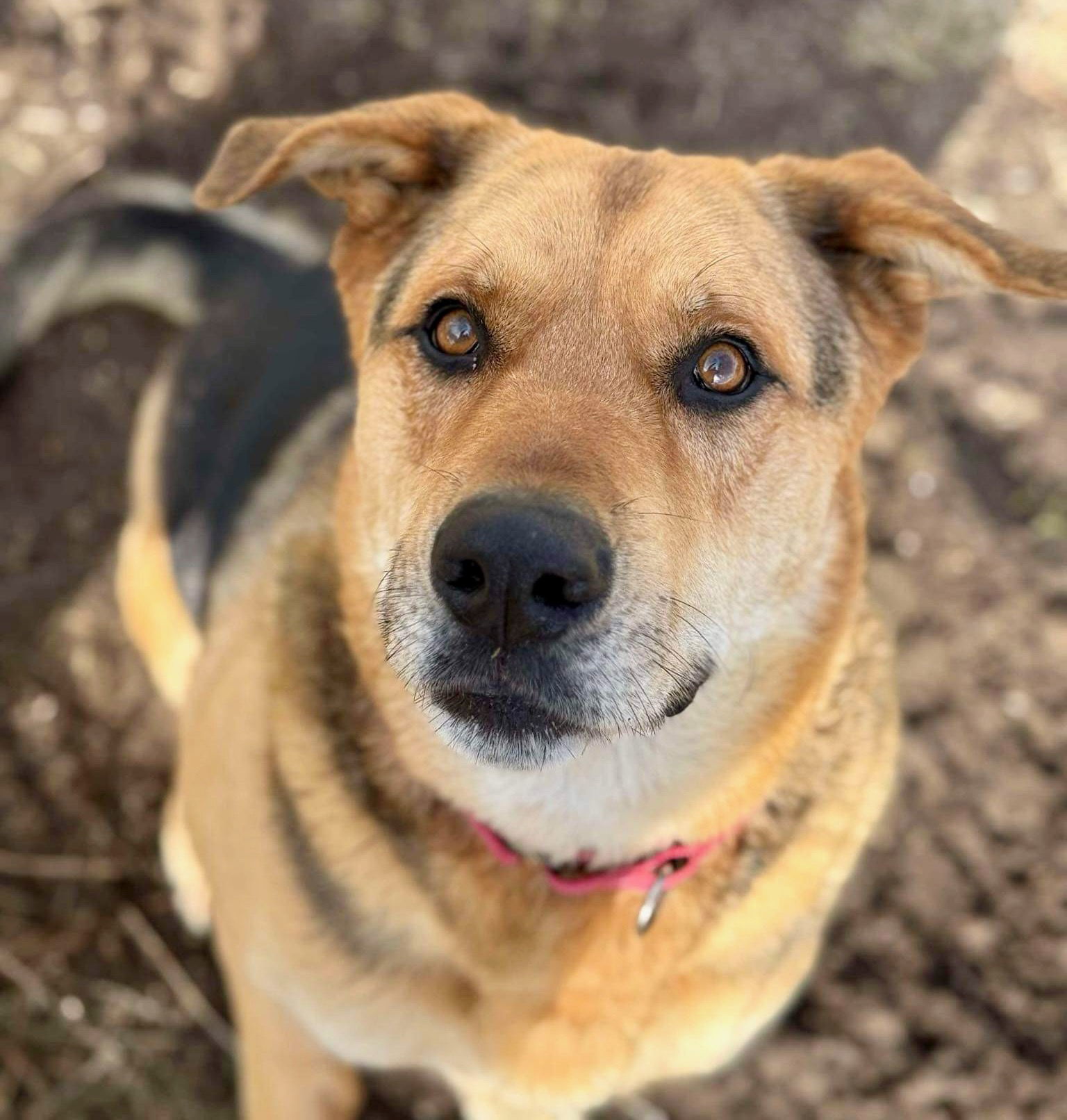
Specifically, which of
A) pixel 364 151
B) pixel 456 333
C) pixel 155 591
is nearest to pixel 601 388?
pixel 456 333

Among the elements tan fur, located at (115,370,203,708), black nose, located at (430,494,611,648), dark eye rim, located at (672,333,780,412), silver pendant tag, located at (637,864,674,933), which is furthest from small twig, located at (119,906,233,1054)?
dark eye rim, located at (672,333,780,412)

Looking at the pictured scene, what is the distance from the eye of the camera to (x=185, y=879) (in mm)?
3996

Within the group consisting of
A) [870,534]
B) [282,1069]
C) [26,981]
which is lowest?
[26,981]

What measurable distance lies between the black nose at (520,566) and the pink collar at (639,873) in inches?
30.0

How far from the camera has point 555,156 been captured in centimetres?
262

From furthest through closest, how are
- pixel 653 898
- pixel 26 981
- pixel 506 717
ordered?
pixel 26 981 → pixel 653 898 → pixel 506 717

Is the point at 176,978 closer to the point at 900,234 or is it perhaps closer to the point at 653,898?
the point at 653,898

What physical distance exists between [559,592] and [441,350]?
0.78 metres

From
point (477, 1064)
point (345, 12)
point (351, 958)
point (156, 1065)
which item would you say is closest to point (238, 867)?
point (351, 958)

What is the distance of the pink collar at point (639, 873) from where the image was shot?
262 cm

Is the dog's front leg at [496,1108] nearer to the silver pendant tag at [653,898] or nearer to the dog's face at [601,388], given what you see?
the silver pendant tag at [653,898]

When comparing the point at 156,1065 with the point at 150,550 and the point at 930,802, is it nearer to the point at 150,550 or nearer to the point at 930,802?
the point at 150,550

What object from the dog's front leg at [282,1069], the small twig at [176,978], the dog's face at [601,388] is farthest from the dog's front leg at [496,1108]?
the dog's face at [601,388]

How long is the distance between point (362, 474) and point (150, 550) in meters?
1.97
